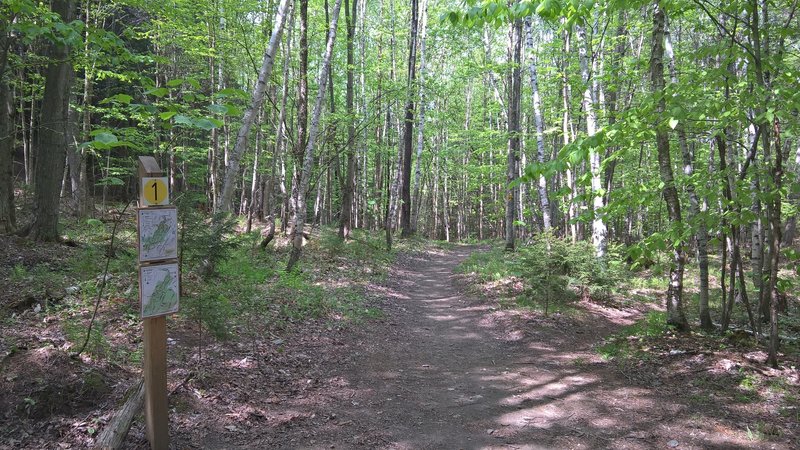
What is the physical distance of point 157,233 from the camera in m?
3.65

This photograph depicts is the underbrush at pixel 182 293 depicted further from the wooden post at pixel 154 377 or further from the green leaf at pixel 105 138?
the green leaf at pixel 105 138

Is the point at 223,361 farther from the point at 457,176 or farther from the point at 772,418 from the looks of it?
the point at 457,176

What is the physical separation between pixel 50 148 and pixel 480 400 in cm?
959

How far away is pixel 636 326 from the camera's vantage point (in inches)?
342

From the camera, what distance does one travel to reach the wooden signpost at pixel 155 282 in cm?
358

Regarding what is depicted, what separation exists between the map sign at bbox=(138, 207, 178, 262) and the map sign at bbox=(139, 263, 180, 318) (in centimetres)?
9

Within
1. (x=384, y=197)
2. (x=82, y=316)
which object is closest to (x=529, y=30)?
(x=82, y=316)

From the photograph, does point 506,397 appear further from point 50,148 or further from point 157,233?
point 50,148

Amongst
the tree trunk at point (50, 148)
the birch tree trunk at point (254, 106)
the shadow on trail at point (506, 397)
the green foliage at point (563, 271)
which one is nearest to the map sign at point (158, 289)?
the shadow on trail at point (506, 397)

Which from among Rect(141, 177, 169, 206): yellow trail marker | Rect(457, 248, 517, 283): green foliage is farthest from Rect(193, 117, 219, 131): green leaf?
Rect(457, 248, 517, 283): green foliage

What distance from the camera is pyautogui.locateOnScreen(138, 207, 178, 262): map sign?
11.7 ft

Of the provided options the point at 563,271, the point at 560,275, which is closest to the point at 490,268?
the point at 563,271

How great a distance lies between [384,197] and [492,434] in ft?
91.0

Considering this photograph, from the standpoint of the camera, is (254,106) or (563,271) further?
(563,271)
